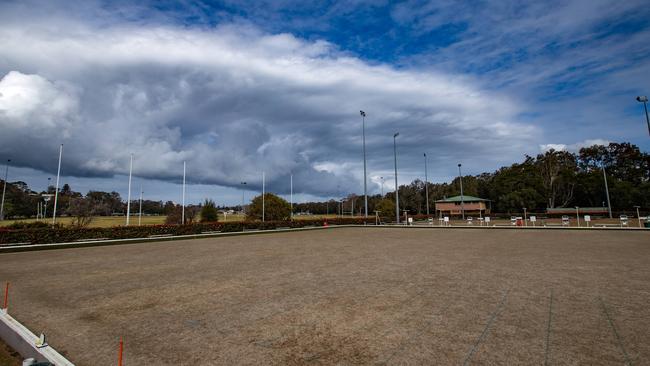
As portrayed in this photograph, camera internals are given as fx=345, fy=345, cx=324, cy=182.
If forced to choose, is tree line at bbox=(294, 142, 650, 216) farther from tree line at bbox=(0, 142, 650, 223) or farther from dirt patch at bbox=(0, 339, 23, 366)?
dirt patch at bbox=(0, 339, 23, 366)

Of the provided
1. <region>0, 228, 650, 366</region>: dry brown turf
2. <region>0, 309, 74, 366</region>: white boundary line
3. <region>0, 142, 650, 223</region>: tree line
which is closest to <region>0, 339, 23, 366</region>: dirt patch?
<region>0, 309, 74, 366</region>: white boundary line

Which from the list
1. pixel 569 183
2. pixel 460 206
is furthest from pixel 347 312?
pixel 569 183

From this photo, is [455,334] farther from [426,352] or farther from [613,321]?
[613,321]

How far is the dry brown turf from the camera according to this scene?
17.8 ft

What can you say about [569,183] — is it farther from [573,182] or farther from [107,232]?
[107,232]

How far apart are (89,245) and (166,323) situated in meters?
21.7

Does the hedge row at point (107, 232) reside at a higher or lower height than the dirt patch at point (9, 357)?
higher

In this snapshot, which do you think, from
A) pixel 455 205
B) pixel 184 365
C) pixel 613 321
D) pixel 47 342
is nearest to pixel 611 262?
pixel 613 321

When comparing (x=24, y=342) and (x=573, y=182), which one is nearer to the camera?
(x=24, y=342)

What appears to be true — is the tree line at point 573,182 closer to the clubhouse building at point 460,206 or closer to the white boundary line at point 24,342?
the clubhouse building at point 460,206

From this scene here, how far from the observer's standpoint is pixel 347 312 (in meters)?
7.46

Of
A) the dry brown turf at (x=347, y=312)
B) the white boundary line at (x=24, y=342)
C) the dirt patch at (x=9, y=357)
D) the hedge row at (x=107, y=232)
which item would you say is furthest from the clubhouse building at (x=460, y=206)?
the dirt patch at (x=9, y=357)

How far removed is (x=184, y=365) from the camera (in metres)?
5.17

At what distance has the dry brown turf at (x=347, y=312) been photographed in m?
5.42
